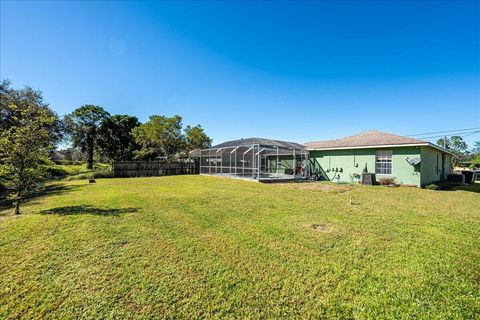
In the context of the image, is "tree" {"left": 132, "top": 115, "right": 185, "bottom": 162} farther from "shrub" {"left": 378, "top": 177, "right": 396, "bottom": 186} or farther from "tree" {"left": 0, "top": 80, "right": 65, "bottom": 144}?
"shrub" {"left": 378, "top": 177, "right": 396, "bottom": 186}

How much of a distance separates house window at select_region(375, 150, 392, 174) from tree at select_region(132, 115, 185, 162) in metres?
22.1

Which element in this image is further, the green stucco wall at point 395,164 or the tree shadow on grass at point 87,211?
the green stucco wall at point 395,164

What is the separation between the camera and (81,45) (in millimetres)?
10328

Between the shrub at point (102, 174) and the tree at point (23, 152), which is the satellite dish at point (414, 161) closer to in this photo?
the tree at point (23, 152)

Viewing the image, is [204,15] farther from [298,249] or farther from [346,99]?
[346,99]

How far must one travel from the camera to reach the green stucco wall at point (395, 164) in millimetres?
11602

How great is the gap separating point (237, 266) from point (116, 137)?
1493 inches

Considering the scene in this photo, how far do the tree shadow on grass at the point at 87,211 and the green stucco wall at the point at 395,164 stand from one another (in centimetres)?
1369

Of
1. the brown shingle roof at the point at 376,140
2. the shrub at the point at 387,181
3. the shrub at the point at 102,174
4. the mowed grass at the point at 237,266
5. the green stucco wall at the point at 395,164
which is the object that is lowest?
the mowed grass at the point at 237,266

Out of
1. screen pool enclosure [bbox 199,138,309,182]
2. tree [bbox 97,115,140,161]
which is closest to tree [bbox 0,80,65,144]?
screen pool enclosure [bbox 199,138,309,182]

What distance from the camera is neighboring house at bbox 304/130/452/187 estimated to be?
11.6 meters

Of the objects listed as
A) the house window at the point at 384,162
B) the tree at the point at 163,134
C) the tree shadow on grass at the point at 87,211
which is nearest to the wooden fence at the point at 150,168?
the tree at the point at 163,134

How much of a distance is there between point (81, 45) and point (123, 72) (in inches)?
127

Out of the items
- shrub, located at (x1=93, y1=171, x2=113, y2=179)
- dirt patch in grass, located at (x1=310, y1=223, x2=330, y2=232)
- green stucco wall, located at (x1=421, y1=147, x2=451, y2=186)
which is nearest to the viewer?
dirt patch in grass, located at (x1=310, y1=223, x2=330, y2=232)
